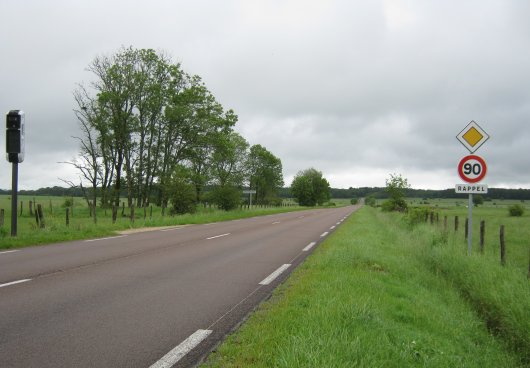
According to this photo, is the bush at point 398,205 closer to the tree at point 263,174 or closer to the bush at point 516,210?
the bush at point 516,210

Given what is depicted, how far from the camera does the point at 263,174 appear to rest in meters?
Result: 92.4

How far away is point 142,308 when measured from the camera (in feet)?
18.7

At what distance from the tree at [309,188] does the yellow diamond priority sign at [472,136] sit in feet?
327

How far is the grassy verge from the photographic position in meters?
3.92

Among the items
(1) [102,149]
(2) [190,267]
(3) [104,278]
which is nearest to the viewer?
(3) [104,278]

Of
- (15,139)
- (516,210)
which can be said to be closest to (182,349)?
(15,139)

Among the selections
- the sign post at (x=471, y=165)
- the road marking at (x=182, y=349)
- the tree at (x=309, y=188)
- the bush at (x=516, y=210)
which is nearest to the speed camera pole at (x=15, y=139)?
the road marking at (x=182, y=349)

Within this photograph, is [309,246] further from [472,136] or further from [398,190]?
[398,190]

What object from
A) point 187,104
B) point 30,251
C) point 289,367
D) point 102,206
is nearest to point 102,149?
point 102,206

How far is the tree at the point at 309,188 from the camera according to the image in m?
111

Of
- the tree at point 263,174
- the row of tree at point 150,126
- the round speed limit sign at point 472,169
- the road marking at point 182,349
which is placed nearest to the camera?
the road marking at point 182,349

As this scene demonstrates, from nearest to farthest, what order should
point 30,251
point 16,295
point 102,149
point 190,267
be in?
point 16,295, point 190,267, point 30,251, point 102,149

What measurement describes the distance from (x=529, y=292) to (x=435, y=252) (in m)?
4.78

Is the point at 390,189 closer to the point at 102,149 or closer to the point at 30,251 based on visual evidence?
the point at 102,149
